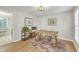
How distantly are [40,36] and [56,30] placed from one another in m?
0.34

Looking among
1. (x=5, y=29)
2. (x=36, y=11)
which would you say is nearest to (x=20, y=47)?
(x=5, y=29)

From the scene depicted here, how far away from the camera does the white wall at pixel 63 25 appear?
76.3 inches

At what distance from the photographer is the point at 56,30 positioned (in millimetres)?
1929

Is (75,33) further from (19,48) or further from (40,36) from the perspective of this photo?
(19,48)

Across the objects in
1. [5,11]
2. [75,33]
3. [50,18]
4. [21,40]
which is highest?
[5,11]

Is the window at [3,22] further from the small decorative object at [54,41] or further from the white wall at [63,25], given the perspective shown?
the small decorative object at [54,41]

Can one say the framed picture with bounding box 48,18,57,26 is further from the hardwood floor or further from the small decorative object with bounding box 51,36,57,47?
the hardwood floor

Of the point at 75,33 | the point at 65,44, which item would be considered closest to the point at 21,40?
the point at 65,44

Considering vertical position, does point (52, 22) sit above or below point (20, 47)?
above

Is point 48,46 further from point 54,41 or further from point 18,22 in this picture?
point 18,22

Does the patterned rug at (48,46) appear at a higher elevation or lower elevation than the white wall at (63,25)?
lower

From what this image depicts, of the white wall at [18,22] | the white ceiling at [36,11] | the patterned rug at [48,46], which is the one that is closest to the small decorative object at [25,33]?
the white wall at [18,22]

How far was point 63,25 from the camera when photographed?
196 centimetres

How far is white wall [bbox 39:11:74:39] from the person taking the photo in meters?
1.94
